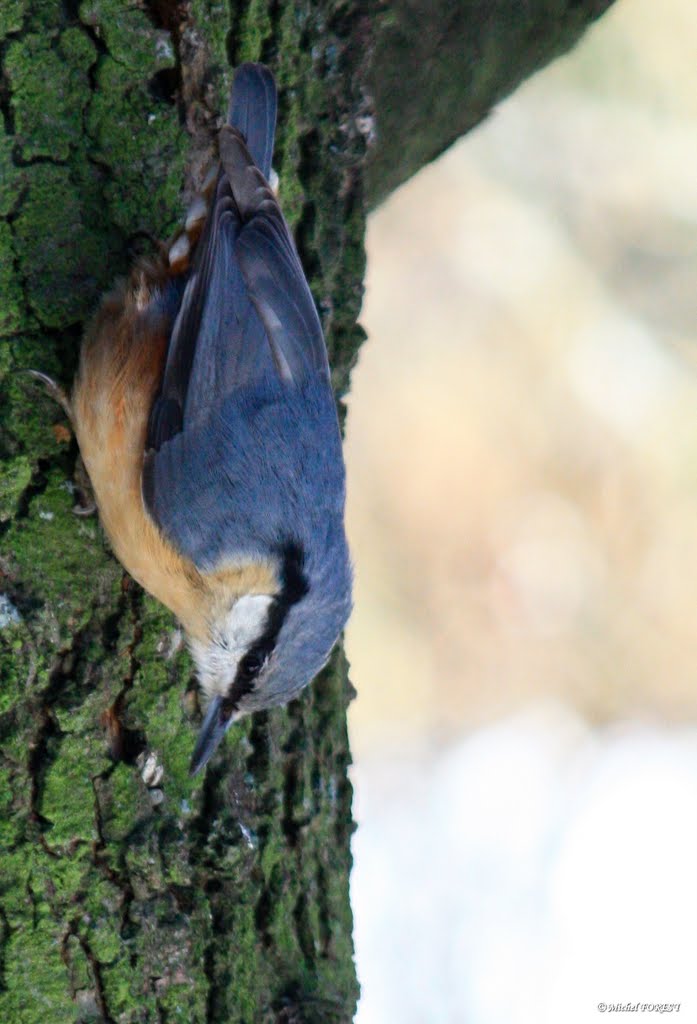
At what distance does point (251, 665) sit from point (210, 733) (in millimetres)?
157

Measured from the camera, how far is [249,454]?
98.1 inches

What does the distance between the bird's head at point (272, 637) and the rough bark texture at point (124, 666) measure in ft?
0.28

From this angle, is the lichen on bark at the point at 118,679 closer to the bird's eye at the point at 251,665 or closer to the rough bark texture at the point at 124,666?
the rough bark texture at the point at 124,666

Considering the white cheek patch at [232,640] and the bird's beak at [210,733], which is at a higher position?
the white cheek patch at [232,640]

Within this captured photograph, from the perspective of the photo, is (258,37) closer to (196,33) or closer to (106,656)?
(196,33)

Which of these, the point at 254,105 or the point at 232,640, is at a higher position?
the point at 254,105

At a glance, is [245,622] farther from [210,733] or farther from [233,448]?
[233,448]

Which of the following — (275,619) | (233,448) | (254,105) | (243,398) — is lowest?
(275,619)

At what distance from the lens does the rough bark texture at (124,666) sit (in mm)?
2234

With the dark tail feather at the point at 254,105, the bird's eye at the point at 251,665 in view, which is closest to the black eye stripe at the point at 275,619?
the bird's eye at the point at 251,665

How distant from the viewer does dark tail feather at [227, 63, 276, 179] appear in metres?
2.54

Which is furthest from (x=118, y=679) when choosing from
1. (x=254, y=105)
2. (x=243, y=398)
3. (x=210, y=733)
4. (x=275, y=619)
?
(x=254, y=105)

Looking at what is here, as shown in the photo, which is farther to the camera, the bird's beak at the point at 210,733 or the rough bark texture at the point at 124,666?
the bird's beak at the point at 210,733

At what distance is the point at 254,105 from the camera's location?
258cm
